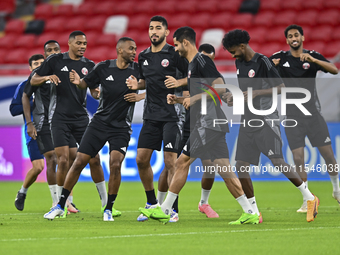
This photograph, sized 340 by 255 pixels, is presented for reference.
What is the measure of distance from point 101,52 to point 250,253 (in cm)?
1456

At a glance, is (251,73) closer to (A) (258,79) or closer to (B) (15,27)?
(A) (258,79)

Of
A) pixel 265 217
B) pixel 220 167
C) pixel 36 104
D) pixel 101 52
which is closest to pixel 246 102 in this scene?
pixel 220 167

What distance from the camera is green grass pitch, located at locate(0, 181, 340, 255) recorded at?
4973mm

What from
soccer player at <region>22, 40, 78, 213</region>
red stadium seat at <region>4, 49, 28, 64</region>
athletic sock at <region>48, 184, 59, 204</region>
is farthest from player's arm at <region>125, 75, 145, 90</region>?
red stadium seat at <region>4, 49, 28, 64</region>

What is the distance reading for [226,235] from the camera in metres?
5.78

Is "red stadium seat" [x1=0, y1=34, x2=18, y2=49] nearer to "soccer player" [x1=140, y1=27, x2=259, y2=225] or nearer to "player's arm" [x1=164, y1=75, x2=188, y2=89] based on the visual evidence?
"player's arm" [x1=164, y1=75, x2=188, y2=89]

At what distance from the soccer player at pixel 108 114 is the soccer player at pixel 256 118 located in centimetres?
144

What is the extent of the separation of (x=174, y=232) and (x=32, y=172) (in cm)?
359

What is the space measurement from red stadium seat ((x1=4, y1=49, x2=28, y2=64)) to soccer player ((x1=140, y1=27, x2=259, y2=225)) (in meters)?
13.4

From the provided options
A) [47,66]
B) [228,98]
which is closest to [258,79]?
[228,98]

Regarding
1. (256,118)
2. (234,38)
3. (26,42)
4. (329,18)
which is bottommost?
(256,118)

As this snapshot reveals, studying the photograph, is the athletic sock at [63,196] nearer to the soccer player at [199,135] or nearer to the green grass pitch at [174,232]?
the green grass pitch at [174,232]

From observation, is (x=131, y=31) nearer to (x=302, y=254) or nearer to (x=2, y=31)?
(x=2, y=31)

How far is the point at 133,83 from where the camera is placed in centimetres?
718
